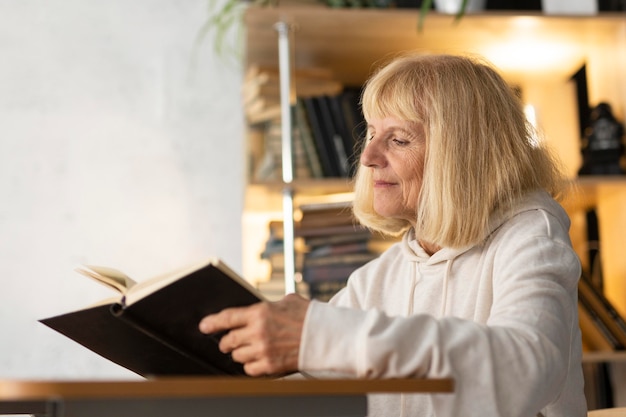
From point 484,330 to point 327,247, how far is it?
1.43m

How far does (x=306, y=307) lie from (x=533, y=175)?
579 millimetres

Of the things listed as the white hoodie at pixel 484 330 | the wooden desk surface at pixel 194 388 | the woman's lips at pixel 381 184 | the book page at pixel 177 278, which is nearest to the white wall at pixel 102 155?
the woman's lips at pixel 381 184

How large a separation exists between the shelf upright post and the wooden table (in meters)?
1.34

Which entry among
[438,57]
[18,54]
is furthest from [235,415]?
[18,54]

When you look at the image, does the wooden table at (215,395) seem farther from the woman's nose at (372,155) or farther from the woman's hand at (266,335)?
the woman's nose at (372,155)

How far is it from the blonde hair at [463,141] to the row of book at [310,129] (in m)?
0.87

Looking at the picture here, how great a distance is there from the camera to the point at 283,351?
98 centimetres

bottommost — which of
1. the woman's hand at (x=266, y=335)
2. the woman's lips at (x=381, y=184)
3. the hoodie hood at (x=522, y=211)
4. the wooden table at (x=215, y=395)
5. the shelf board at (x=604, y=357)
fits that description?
the wooden table at (x=215, y=395)

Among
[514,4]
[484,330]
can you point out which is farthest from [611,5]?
[484,330]

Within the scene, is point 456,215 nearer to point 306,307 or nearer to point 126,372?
point 306,307

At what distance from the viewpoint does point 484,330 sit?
3.34 feet

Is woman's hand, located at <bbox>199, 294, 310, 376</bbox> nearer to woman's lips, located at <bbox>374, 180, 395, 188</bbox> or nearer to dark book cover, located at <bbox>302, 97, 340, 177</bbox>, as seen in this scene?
woman's lips, located at <bbox>374, 180, 395, 188</bbox>

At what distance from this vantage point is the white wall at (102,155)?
8.64 feet

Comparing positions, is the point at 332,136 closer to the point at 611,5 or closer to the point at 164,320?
the point at 611,5
